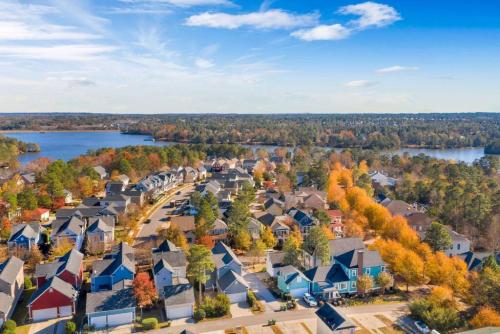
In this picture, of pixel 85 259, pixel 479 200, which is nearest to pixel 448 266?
pixel 479 200

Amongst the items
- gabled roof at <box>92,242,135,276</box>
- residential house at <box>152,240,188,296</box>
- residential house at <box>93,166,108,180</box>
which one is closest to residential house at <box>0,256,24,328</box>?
gabled roof at <box>92,242,135,276</box>

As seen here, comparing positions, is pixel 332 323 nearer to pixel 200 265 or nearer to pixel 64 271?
pixel 200 265

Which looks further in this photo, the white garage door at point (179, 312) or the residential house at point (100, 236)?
the residential house at point (100, 236)

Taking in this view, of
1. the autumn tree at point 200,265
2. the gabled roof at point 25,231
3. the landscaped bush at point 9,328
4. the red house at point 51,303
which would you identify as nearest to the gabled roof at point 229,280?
the autumn tree at point 200,265

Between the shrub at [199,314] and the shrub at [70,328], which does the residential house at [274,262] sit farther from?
the shrub at [70,328]

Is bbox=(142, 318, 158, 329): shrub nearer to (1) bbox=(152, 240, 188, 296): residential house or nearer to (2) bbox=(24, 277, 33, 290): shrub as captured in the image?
(1) bbox=(152, 240, 188, 296): residential house

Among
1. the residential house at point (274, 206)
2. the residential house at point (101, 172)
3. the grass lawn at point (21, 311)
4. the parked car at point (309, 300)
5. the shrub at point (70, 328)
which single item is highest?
the residential house at point (101, 172)
